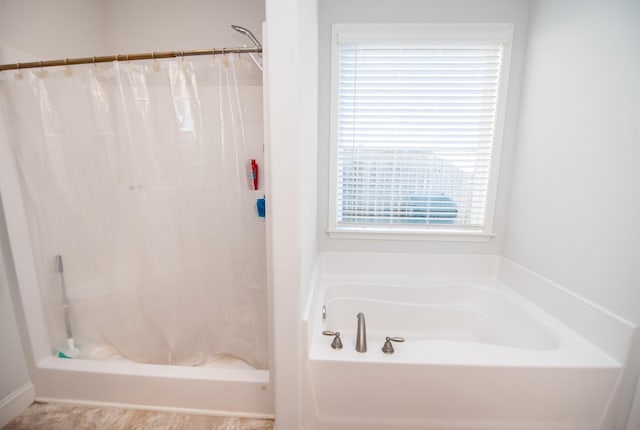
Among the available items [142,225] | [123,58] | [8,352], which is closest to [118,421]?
[8,352]

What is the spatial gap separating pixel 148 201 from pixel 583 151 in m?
2.25

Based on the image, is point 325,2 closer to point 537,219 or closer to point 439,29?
point 439,29

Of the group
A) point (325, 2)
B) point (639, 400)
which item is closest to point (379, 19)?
point (325, 2)

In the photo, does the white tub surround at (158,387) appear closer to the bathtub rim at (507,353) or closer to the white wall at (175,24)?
the bathtub rim at (507,353)

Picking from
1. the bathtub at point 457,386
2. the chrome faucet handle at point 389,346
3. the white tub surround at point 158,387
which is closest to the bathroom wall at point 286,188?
the bathtub at point 457,386

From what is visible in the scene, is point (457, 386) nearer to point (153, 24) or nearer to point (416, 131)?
point (416, 131)

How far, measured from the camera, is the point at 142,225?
136 centimetres

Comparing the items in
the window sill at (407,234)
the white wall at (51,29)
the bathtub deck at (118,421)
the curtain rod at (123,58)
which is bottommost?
the bathtub deck at (118,421)

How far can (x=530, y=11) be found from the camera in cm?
153

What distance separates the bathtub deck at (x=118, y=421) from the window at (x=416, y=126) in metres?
1.26

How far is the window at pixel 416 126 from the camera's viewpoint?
5.24 ft

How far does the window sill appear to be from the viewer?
5.83 feet

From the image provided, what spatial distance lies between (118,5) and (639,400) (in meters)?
3.51

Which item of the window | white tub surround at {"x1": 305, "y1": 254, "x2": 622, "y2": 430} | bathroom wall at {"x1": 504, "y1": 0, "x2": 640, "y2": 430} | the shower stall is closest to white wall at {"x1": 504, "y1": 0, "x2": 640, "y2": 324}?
bathroom wall at {"x1": 504, "y1": 0, "x2": 640, "y2": 430}
